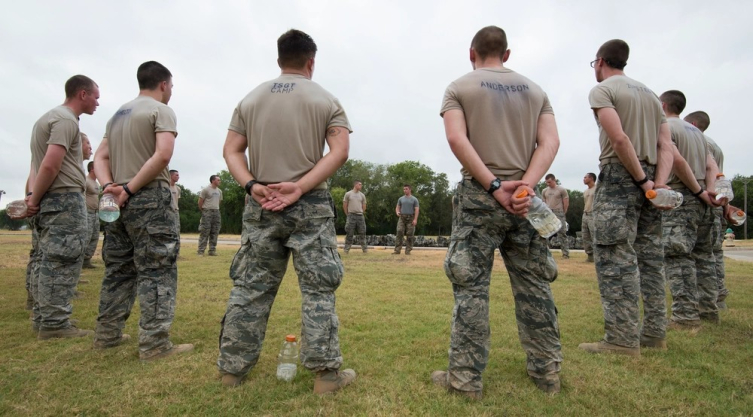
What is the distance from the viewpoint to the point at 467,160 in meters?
2.46

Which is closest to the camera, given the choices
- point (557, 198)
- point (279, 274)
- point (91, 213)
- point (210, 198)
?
point (279, 274)

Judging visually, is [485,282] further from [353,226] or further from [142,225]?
[353,226]

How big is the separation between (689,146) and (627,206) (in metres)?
1.81

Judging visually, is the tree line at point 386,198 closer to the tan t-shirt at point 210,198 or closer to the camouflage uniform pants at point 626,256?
the tan t-shirt at point 210,198

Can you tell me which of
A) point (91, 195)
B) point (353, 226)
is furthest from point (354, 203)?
point (91, 195)

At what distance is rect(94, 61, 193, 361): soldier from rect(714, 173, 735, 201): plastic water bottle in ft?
17.3

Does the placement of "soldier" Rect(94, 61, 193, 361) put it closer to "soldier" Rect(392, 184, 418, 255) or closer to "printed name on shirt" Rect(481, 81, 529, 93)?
"printed name on shirt" Rect(481, 81, 529, 93)

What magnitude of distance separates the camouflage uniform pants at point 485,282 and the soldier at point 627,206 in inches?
39.6

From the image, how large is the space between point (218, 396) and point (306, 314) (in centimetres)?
67

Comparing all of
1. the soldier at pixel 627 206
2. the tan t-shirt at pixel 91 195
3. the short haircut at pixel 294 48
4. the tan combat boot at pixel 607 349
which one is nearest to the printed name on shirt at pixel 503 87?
the soldier at pixel 627 206

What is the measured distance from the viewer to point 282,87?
8.79 ft

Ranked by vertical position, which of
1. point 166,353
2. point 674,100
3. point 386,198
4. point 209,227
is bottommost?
point 166,353

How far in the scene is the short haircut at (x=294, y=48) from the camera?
2768 millimetres

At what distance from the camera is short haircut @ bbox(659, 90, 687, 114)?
440 centimetres
